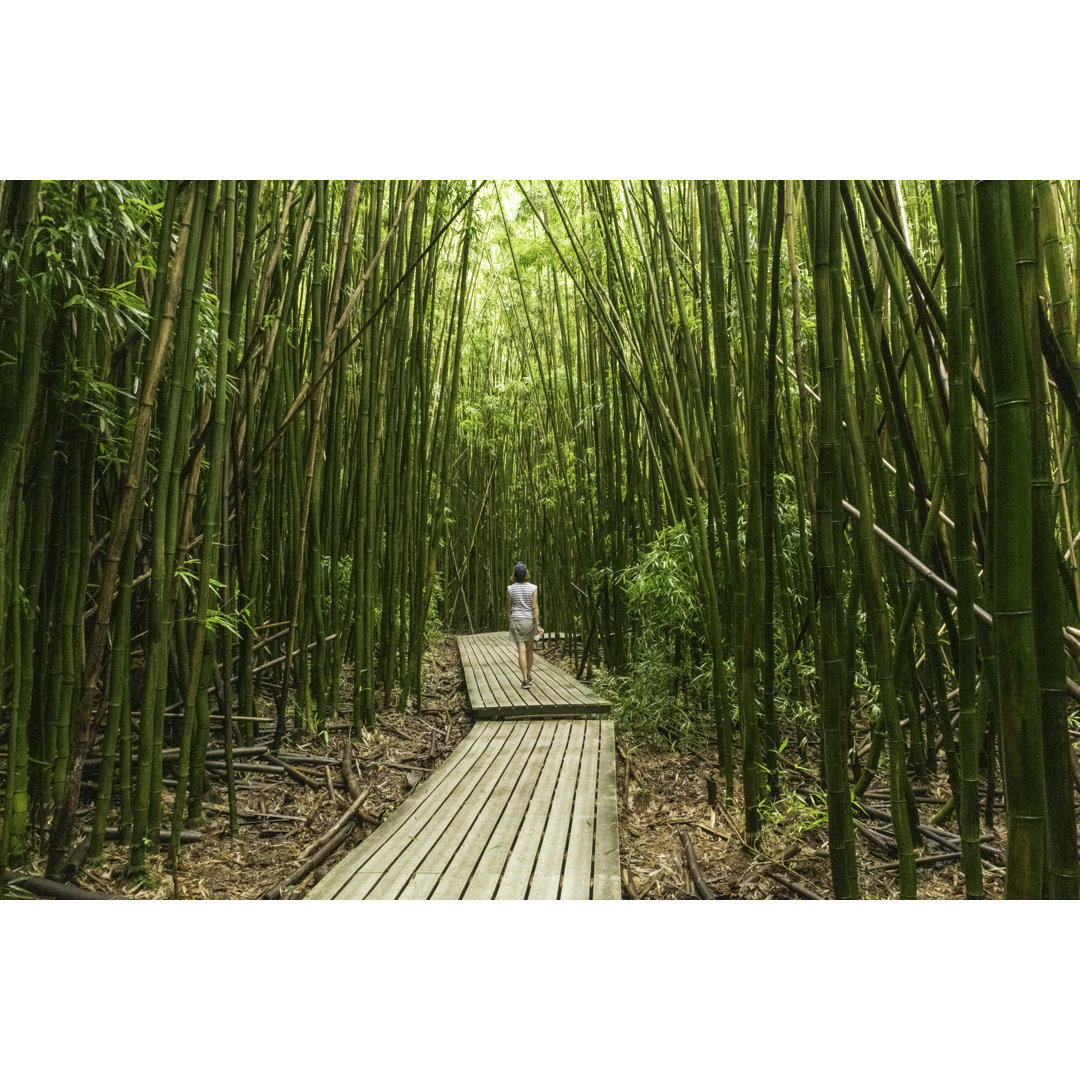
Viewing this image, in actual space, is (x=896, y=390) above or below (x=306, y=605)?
above

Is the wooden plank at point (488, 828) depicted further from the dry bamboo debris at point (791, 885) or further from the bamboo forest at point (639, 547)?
the dry bamboo debris at point (791, 885)

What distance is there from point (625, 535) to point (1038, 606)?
2.83 metres

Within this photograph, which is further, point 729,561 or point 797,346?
point 729,561

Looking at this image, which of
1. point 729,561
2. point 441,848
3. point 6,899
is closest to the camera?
point 6,899

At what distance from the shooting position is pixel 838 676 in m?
1.16

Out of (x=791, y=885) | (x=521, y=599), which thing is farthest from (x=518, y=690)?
(x=791, y=885)

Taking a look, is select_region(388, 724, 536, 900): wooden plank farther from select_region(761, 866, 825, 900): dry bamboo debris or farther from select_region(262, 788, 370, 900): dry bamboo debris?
select_region(761, 866, 825, 900): dry bamboo debris

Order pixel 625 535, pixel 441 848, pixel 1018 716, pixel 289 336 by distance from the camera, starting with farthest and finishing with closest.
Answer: pixel 625 535 → pixel 289 336 → pixel 441 848 → pixel 1018 716

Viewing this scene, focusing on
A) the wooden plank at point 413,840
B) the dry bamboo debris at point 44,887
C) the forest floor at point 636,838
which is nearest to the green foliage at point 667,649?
the forest floor at point 636,838

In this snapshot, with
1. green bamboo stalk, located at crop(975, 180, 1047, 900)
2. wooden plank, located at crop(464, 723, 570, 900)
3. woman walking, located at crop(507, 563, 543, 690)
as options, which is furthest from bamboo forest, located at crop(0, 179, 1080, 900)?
woman walking, located at crop(507, 563, 543, 690)

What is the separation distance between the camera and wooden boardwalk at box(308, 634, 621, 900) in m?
1.43

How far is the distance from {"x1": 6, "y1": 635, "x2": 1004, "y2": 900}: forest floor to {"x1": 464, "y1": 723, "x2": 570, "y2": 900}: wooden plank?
0.79 ft
